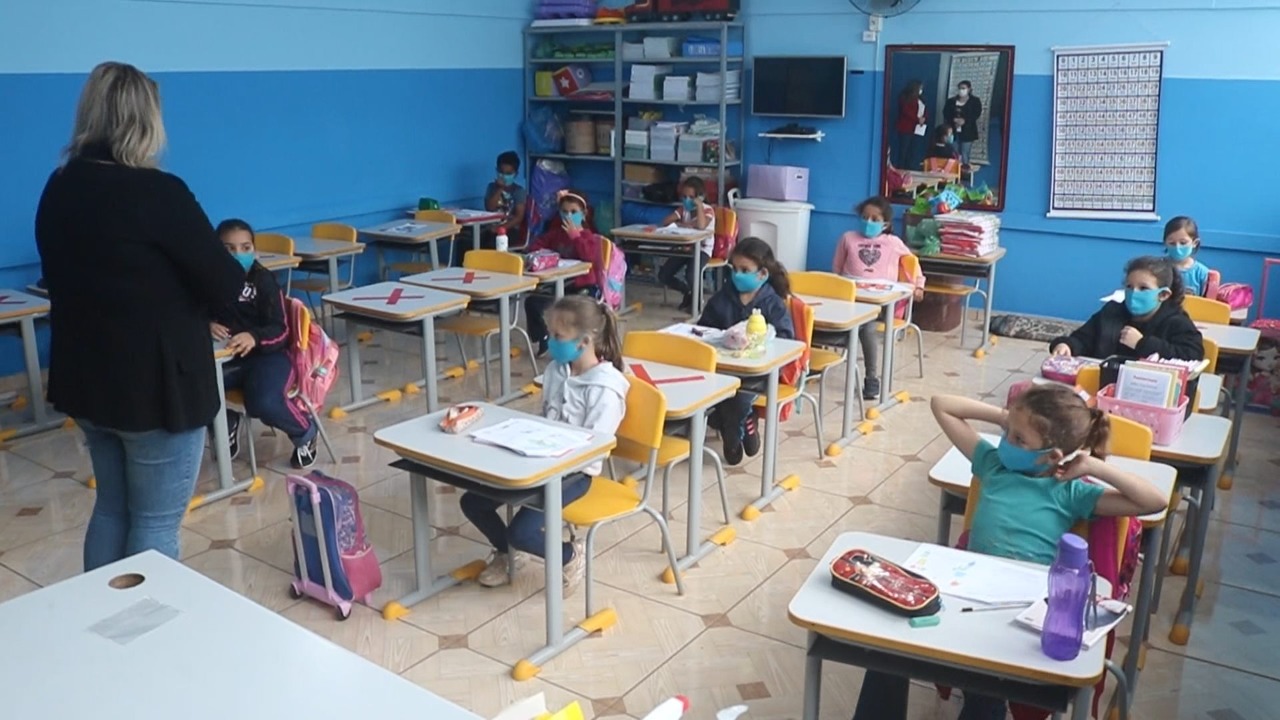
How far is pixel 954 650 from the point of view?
203cm

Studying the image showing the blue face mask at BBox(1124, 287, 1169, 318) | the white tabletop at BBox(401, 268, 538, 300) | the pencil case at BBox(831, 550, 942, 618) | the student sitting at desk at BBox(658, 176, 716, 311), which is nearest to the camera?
the pencil case at BBox(831, 550, 942, 618)

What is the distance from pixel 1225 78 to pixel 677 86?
413 centimetres

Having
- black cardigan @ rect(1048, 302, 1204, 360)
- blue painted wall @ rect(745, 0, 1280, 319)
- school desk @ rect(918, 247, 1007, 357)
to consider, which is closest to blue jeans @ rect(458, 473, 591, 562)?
black cardigan @ rect(1048, 302, 1204, 360)

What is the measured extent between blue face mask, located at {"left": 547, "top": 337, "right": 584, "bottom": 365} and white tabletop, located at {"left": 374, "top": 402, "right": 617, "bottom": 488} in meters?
0.27

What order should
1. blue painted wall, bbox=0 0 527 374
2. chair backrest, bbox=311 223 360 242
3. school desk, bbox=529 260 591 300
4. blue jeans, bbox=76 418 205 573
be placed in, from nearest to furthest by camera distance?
blue jeans, bbox=76 418 205 573
blue painted wall, bbox=0 0 527 374
school desk, bbox=529 260 591 300
chair backrest, bbox=311 223 360 242

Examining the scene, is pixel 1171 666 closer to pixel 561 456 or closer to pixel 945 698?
pixel 945 698

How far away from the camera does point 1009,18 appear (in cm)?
780

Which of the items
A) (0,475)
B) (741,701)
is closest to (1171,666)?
(741,701)

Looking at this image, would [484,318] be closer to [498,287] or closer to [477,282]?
[477,282]

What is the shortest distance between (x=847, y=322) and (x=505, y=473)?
2527 millimetres

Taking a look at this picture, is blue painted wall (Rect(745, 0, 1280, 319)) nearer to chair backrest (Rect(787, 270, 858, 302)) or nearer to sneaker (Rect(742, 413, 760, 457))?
chair backrest (Rect(787, 270, 858, 302))

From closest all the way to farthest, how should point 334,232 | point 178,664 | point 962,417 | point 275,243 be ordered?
point 178,664
point 962,417
point 275,243
point 334,232

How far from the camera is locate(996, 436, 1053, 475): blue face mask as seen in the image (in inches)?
102

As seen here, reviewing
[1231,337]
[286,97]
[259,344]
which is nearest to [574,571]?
[259,344]
